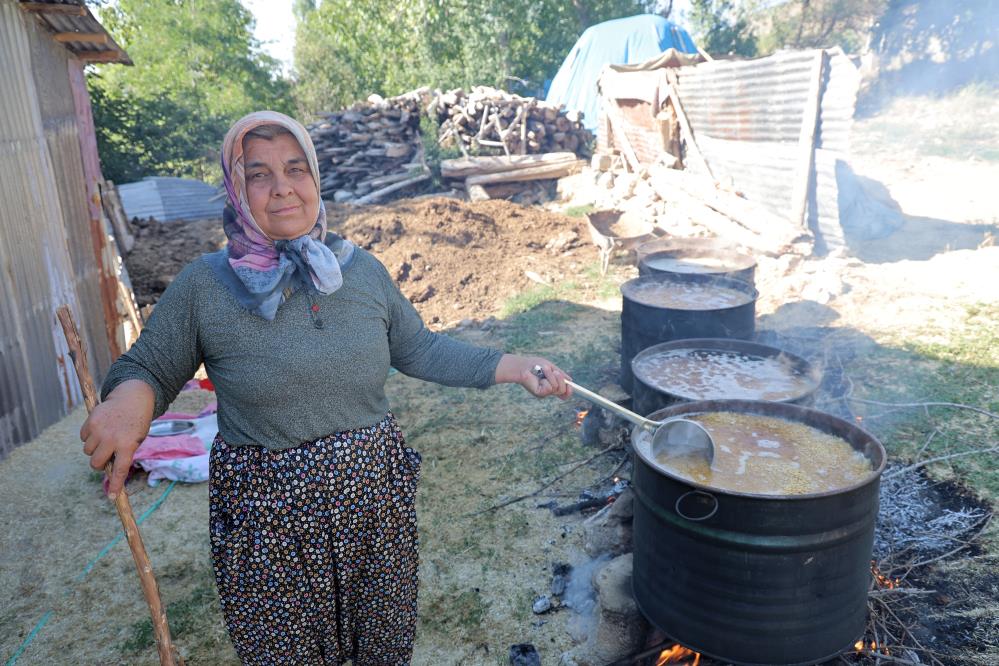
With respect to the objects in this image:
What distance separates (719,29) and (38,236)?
974 inches

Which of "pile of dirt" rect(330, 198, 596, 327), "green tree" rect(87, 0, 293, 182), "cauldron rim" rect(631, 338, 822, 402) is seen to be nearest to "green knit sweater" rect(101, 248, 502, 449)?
"cauldron rim" rect(631, 338, 822, 402)

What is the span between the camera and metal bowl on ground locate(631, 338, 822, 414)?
3.69 meters

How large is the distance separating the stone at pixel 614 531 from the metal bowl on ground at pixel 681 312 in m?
1.24

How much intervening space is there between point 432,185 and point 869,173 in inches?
361

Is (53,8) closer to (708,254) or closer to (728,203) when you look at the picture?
(708,254)

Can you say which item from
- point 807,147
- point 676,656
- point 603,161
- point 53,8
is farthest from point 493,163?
point 676,656

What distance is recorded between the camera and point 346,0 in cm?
2792

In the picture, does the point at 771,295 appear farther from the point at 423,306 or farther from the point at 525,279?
the point at 423,306

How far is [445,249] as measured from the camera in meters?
10.1

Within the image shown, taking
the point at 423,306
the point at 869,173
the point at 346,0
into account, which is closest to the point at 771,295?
the point at 423,306

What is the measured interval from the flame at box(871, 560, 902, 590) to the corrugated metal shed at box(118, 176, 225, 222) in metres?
13.6

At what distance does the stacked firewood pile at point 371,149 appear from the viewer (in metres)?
15.7

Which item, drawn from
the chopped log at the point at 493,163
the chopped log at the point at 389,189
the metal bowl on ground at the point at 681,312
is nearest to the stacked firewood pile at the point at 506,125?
the chopped log at the point at 493,163

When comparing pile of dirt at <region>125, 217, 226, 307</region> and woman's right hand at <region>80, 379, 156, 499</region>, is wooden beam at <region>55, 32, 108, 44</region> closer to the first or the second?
pile of dirt at <region>125, 217, 226, 307</region>
